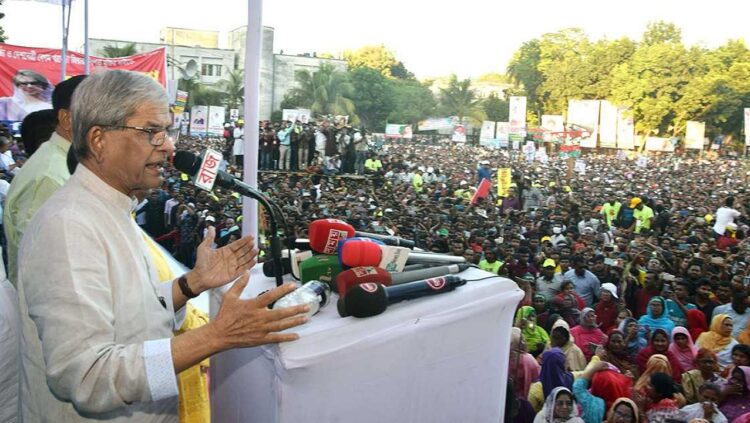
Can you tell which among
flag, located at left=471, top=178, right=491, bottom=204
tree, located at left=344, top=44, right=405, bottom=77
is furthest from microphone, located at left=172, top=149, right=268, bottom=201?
tree, located at left=344, top=44, right=405, bottom=77

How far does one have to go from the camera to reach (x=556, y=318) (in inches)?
233

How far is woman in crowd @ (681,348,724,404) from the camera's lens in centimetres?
471

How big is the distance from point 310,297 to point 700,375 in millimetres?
4478

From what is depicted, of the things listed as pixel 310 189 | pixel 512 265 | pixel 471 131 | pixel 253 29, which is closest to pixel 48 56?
pixel 310 189

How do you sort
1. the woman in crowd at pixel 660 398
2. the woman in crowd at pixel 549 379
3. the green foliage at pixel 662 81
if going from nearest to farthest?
the woman in crowd at pixel 660 398 < the woman in crowd at pixel 549 379 < the green foliage at pixel 662 81

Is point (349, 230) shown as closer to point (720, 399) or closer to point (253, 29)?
point (253, 29)

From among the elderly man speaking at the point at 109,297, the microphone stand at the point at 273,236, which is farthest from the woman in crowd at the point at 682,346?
the elderly man speaking at the point at 109,297

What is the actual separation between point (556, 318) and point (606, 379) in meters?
1.41

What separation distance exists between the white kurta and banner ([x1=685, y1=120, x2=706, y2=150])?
137 ft

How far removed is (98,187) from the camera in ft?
4.41

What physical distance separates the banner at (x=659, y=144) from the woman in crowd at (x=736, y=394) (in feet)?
128

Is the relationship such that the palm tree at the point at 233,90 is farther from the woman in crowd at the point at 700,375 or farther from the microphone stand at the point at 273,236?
the microphone stand at the point at 273,236

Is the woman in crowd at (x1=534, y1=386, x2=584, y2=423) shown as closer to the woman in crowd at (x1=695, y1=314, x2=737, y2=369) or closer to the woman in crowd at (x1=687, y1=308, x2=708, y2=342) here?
the woman in crowd at (x1=695, y1=314, x2=737, y2=369)

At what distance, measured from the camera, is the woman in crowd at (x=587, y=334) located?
18.6ft
